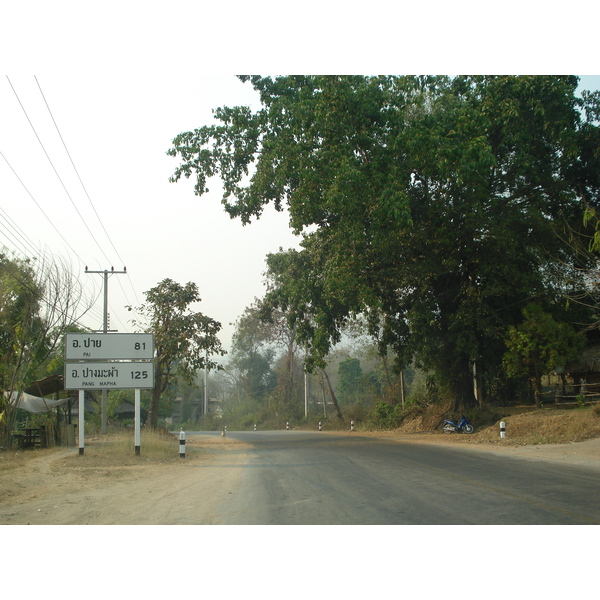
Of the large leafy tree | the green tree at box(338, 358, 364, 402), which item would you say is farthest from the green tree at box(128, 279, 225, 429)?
the green tree at box(338, 358, 364, 402)

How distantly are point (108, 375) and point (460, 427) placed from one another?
50.6 ft

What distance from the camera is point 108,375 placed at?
58.9ft

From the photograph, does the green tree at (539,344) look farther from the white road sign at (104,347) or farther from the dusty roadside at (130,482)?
the white road sign at (104,347)

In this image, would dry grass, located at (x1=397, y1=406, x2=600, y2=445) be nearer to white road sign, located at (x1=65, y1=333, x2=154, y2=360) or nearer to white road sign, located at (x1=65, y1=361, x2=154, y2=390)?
white road sign, located at (x1=65, y1=361, x2=154, y2=390)

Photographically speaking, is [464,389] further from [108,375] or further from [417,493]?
[417,493]

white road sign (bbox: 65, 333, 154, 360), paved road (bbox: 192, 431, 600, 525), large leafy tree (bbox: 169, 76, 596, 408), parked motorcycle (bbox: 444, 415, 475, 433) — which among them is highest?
large leafy tree (bbox: 169, 76, 596, 408)

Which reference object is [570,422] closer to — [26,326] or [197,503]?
[197,503]

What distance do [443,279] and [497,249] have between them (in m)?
3.60

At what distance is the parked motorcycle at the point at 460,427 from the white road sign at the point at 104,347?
564 inches

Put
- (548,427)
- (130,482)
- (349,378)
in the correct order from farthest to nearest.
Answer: (349,378), (548,427), (130,482)

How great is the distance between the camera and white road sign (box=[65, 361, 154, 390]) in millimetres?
17719

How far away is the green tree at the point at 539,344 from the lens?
23.0 metres

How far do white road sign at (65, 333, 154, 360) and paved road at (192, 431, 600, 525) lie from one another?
5.70 m

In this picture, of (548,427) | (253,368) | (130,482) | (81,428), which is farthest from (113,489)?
(253,368)
